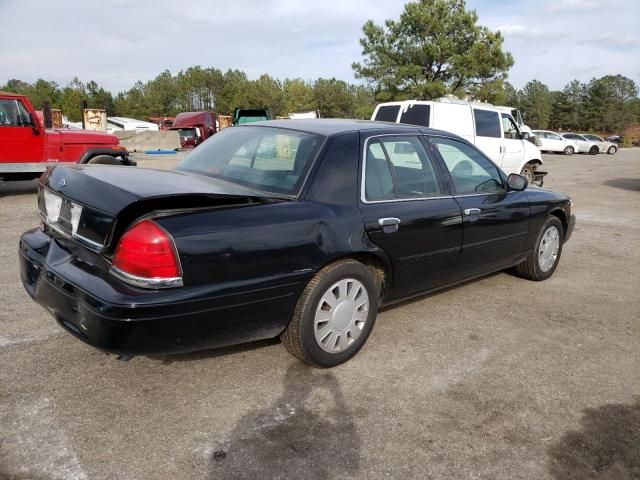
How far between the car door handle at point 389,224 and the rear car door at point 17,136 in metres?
8.74

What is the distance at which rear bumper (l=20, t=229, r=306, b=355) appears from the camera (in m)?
2.51

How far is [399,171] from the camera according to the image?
3682mm

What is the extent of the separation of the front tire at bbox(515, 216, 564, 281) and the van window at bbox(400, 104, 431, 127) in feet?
18.3

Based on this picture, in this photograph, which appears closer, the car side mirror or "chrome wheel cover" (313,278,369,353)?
"chrome wheel cover" (313,278,369,353)

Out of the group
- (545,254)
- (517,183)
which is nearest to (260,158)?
(517,183)

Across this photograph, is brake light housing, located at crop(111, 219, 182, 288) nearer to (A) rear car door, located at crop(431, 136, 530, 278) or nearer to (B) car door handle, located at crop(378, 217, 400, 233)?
(B) car door handle, located at crop(378, 217, 400, 233)

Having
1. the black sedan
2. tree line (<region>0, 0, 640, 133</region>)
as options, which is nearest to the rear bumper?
the black sedan

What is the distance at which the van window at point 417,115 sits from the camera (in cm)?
1047

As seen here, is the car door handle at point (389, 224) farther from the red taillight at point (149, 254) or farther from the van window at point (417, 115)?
the van window at point (417, 115)

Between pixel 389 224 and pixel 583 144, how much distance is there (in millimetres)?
33890

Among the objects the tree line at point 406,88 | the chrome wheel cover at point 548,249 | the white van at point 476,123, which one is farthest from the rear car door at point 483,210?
the tree line at point 406,88

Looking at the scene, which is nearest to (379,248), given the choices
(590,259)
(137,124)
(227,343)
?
(227,343)

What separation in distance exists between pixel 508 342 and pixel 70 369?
2875 mm

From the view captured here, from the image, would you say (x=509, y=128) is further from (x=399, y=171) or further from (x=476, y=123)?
(x=399, y=171)
